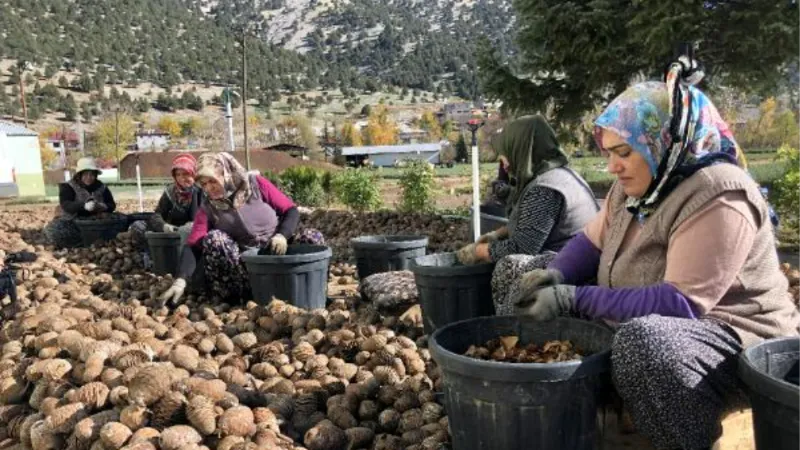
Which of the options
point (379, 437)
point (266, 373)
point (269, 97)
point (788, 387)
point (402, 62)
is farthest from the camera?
point (402, 62)

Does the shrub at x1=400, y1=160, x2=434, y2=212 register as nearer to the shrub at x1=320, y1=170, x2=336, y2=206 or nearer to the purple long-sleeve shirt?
the shrub at x1=320, y1=170, x2=336, y2=206

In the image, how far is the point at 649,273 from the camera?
76.5 inches

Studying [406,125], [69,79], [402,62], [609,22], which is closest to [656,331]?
[609,22]

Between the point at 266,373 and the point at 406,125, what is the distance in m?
97.3

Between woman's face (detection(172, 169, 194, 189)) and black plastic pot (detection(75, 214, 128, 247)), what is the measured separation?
6.56 ft

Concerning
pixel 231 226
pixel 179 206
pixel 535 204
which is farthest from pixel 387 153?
pixel 535 204

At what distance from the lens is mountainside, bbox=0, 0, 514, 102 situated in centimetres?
10362

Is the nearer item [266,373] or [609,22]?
[266,373]

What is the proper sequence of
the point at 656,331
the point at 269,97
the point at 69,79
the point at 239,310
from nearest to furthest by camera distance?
the point at 656,331 < the point at 239,310 < the point at 69,79 < the point at 269,97

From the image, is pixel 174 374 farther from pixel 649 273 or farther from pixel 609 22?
pixel 609 22

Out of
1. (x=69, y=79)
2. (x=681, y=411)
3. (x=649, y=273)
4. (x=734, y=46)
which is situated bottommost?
(x=681, y=411)

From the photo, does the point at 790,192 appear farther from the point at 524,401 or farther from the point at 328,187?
the point at 328,187

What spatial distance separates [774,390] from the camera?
145cm

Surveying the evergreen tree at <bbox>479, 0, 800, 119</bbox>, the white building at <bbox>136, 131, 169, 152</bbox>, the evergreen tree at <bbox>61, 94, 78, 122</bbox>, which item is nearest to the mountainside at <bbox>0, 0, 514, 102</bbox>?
the white building at <bbox>136, 131, 169, 152</bbox>
